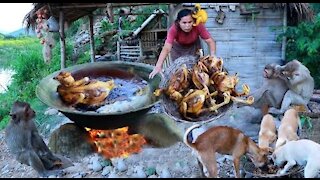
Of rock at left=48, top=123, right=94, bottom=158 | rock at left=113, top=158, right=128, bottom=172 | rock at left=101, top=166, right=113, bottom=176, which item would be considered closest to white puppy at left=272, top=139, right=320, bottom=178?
rock at left=113, top=158, right=128, bottom=172

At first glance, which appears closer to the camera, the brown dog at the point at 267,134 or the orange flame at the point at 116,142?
the brown dog at the point at 267,134

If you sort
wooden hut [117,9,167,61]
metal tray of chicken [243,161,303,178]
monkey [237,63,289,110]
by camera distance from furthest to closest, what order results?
wooden hut [117,9,167,61] < monkey [237,63,289,110] < metal tray of chicken [243,161,303,178]

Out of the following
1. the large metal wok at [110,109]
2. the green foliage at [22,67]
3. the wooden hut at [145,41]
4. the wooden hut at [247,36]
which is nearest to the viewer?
the large metal wok at [110,109]

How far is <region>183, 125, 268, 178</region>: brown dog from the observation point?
10.1ft

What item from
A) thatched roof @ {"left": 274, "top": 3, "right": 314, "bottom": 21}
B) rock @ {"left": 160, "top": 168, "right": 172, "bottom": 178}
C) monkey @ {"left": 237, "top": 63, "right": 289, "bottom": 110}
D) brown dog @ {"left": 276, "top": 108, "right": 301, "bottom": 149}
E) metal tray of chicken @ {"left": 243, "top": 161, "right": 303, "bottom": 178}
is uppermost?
thatched roof @ {"left": 274, "top": 3, "right": 314, "bottom": 21}

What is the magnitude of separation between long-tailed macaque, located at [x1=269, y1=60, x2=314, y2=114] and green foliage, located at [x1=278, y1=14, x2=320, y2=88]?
145cm

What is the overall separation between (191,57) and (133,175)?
114 centimetres

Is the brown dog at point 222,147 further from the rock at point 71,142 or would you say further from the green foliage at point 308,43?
the green foliage at point 308,43

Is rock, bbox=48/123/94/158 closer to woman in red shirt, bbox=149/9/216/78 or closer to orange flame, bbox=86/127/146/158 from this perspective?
orange flame, bbox=86/127/146/158

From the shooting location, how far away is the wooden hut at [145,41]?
346 inches

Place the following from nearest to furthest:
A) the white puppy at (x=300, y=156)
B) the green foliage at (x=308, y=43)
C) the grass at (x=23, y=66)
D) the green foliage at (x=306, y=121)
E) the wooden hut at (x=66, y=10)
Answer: the white puppy at (x=300, y=156) → the green foliage at (x=306, y=121) → the wooden hut at (x=66, y=10) → the green foliage at (x=308, y=43) → the grass at (x=23, y=66)

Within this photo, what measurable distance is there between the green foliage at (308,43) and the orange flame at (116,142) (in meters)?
2.79

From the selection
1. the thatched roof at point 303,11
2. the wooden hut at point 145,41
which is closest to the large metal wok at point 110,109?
the thatched roof at point 303,11

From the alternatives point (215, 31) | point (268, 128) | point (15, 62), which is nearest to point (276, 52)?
point (215, 31)
